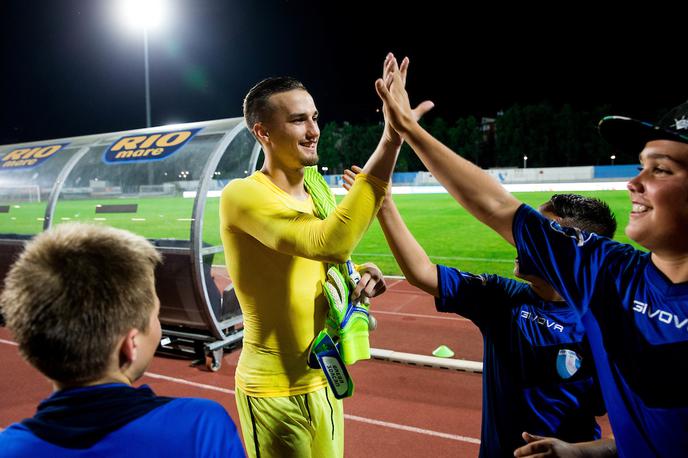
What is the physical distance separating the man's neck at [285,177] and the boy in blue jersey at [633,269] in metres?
0.90

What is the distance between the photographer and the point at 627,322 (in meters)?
1.32

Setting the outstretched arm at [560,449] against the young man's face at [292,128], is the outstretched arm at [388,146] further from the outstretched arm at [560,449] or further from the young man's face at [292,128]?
the outstretched arm at [560,449]

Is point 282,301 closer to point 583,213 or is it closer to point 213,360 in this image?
point 583,213

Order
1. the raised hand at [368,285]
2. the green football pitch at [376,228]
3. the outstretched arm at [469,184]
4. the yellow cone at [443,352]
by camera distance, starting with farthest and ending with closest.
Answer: the green football pitch at [376,228] < the yellow cone at [443,352] < the raised hand at [368,285] < the outstretched arm at [469,184]

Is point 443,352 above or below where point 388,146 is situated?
below

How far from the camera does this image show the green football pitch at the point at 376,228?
750 centimetres

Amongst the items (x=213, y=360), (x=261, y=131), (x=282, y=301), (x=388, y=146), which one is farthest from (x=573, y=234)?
(x=213, y=360)

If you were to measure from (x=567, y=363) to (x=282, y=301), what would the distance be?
125cm

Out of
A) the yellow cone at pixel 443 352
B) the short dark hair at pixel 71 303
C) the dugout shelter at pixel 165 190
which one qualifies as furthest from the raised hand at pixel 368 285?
the yellow cone at pixel 443 352

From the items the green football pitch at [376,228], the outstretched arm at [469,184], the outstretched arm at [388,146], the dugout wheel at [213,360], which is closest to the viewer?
the outstretched arm at [469,184]

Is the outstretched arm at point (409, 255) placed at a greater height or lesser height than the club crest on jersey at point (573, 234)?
lesser

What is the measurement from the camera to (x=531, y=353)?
2002 mm

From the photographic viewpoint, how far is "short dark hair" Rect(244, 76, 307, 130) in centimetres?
225

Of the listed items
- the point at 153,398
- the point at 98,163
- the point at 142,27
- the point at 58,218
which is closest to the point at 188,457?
the point at 153,398
